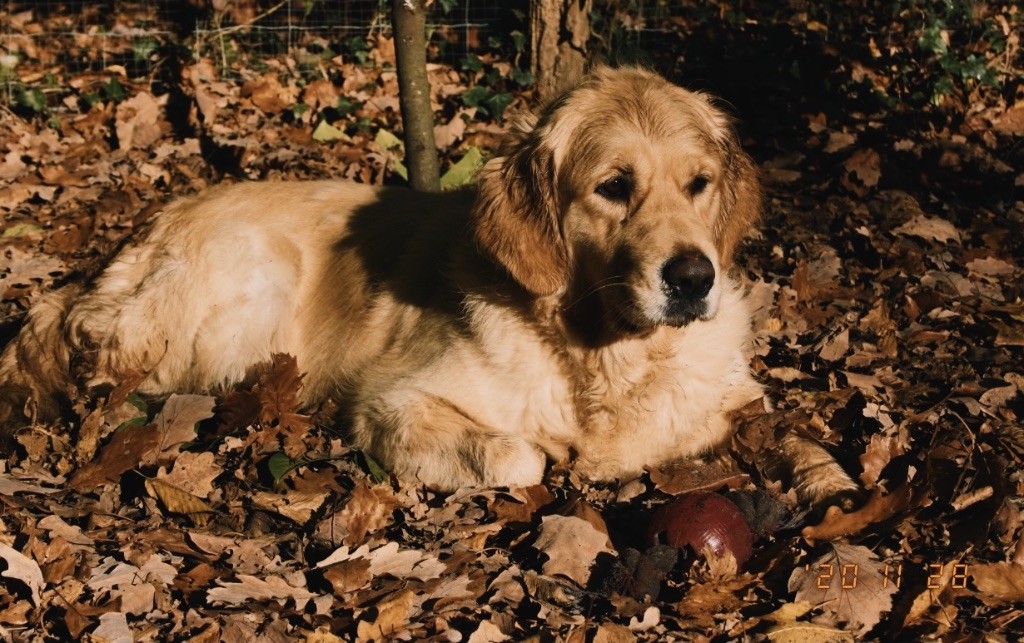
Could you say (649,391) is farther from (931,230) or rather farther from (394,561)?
(931,230)

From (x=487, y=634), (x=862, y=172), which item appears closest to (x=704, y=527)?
(x=487, y=634)

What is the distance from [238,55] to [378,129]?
220 centimetres

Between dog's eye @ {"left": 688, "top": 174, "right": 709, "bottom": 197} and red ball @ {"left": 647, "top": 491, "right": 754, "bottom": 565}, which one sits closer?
red ball @ {"left": 647, "top": 491, "right": 754, "bottom": 565}

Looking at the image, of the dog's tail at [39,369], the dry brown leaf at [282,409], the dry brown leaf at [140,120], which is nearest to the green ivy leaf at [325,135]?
the dry brown leaf at [140,120]

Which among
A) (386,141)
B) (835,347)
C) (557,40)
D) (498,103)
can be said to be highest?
(557,40)

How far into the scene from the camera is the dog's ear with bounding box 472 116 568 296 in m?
4.12

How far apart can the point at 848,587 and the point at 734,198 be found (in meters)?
2.00

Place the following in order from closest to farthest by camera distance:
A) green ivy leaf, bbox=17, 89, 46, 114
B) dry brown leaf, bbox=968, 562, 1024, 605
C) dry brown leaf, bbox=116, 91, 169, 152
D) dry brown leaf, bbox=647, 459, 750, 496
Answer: dry brown leaf, bbox=968, 562, 1024, 605 → dry brown leaf, bbox=647, 459, 750, 496 → dry brown leaf, bbox=116, 91, 169, 152 → green ivy leaf, bbox=17, 89, 46, 114

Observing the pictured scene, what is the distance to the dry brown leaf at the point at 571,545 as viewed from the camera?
335 centimetres

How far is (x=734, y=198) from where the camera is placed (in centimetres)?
453

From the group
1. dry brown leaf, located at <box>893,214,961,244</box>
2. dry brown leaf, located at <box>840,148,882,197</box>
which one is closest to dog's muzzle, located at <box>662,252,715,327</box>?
dry brown leaf, located at <box>893,214,961,244</box>

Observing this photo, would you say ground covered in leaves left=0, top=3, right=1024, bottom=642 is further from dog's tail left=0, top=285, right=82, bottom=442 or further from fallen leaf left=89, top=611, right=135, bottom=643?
dog's tail left=0, top=285, right=82, bottom=442

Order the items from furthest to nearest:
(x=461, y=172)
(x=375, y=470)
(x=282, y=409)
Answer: (x=461, y=172) → (x=282, y=409) → (x=375, y=470)
